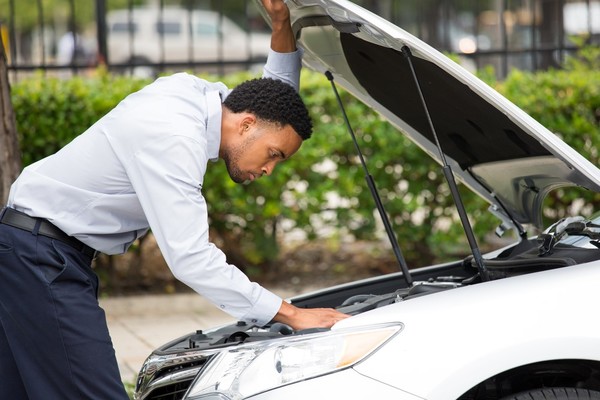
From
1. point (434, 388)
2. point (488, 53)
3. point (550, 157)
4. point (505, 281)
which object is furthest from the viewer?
point (488, 53)

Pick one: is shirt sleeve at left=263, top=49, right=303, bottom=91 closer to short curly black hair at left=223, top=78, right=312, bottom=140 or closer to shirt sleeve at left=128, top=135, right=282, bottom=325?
short curly black hair at left=223, top=78, right=312, bottom=140

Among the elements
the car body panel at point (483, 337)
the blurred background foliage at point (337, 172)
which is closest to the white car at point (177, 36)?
the blurred background foliage at point (337, 172)

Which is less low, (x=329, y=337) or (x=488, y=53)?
(x=488, y=53)

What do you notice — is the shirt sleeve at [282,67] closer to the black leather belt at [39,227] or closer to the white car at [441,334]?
the white car at [441,334]

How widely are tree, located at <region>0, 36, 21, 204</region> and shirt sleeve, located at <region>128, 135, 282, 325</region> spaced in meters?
2.30

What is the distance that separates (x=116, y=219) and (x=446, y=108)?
4.37ft

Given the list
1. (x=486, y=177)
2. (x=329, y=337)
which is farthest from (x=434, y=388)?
(x=486, y=177)

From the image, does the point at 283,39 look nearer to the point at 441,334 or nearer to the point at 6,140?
the point at 441,334

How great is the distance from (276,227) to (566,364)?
4.84 meters

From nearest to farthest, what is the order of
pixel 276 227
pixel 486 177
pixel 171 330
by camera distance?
pixel 486 177, pixel 171 330, pixel 276 227

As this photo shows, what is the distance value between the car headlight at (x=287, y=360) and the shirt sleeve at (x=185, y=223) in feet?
0.52

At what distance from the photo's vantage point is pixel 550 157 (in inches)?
141

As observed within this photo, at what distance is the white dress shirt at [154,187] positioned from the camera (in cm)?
301

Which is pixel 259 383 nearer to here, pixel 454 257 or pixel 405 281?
pixel 405 281
